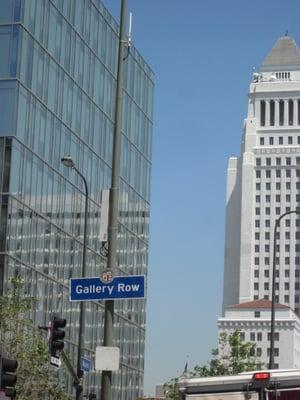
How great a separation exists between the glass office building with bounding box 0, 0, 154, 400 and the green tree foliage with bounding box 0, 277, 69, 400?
12116 millimetres

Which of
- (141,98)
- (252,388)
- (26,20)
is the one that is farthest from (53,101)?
(252,388)

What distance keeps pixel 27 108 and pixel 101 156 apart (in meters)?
12.2

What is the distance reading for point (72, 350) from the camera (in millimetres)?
56781

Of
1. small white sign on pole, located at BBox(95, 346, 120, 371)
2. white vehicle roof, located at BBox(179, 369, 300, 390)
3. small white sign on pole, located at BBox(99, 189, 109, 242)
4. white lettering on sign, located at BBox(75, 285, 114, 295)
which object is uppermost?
small white sign on pole, located at BBox(99, 189, 109, 242)

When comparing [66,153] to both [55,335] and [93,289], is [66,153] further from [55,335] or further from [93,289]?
[93,289]

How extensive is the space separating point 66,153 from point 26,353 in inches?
949

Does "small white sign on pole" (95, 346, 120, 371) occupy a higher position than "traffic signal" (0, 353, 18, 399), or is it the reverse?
"small white sign on pole" (95, 346, 120, 371)

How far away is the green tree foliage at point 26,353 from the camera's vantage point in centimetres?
3459

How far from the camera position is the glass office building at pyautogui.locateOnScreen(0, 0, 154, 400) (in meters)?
51.1

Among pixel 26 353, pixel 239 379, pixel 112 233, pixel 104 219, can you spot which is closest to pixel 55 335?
pixel 104 219

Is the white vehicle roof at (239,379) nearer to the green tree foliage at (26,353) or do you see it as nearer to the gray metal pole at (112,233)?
the gray metal pole at (112,233)

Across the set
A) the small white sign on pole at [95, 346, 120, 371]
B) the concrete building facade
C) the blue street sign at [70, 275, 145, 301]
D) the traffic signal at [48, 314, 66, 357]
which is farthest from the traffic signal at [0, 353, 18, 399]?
the concrete building facade

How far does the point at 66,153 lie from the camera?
57.7 metres

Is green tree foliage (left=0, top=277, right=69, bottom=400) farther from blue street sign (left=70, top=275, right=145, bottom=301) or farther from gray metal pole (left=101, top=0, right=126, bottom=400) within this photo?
gray metal pole (left=101, top=0, right=126, bottom=400)
